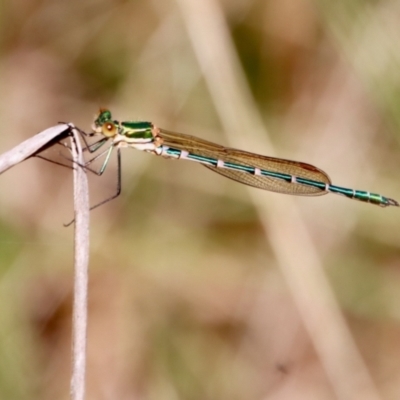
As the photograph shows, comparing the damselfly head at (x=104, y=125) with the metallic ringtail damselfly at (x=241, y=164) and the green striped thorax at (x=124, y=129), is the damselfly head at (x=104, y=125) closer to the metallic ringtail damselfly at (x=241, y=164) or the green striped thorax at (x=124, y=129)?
the green striped thorax at (x=124, y=129)

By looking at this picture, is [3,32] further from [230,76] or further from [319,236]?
[319,236]

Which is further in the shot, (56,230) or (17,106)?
(17,106)

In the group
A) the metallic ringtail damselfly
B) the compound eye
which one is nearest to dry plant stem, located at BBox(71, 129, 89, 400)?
the compound eye

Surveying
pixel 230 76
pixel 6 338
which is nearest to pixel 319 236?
pixel 230 76

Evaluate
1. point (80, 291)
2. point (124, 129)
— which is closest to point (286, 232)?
point (124, 129)

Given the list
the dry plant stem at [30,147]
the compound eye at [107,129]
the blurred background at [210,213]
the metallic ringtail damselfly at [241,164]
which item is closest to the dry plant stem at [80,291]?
the dry plant stem at [30,147]

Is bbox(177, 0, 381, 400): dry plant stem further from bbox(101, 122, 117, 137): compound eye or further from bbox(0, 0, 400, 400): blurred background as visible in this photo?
bbox(101, 122, 117, 137): compound eye

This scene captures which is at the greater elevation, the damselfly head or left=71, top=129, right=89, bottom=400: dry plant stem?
the damselfly head
